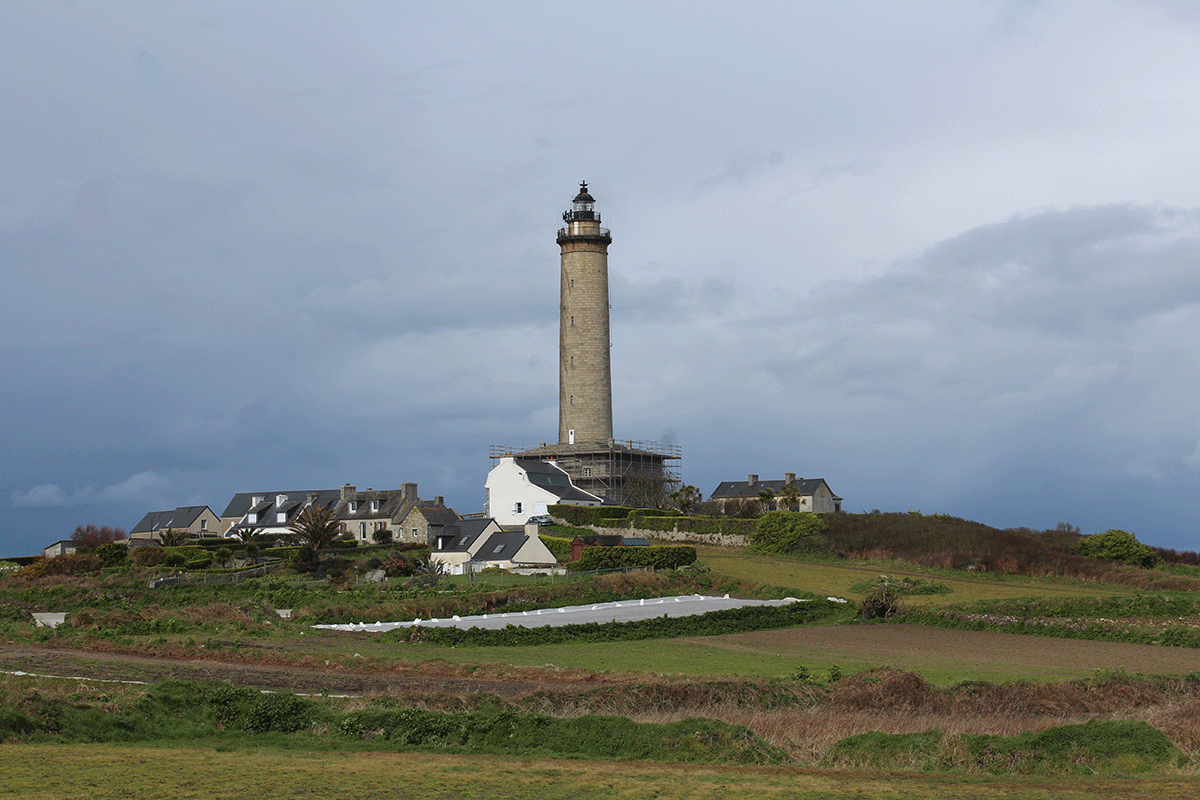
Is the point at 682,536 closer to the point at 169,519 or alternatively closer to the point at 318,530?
the point at 318,530

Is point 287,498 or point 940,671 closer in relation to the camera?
point 940,671

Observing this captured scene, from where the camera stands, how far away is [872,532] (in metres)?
59.4

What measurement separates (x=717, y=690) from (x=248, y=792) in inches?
456

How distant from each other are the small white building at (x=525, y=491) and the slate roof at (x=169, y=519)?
27.4 meters

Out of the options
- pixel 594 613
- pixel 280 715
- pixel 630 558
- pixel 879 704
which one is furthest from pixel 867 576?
pixel 280 715

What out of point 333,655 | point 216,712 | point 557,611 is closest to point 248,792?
point 216,712

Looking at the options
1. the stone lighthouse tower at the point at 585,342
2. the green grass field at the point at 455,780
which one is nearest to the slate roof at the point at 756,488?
the stone lighthouse tower at the point at 585,342

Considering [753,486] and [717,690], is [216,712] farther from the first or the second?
[753,486]

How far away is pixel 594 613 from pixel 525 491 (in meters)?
32.6

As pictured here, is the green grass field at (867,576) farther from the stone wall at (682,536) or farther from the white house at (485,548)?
the white house at (485,548)

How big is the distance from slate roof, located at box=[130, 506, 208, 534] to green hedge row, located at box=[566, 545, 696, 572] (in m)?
47.0

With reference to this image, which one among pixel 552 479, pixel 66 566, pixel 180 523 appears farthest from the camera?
pixel 180 523

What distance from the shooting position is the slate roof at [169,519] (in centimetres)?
8862

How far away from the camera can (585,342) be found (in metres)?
79.4
